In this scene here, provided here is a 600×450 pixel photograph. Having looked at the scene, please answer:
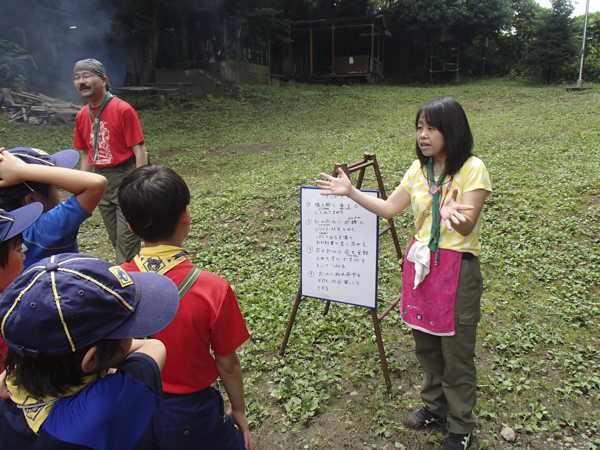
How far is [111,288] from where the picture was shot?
4.24ft

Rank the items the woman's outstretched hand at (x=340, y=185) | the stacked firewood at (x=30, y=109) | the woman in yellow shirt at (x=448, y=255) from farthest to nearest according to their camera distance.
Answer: the stacked firewood at (x=30, y=109) → the woman's outstretched hand at (x=340, y=185) → the woman in yellow shirt at (x=448, y=255)

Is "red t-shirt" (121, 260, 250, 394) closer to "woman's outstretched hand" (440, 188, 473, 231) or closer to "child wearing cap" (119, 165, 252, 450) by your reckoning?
"child wearing cap" (119, 165, 252, 450)

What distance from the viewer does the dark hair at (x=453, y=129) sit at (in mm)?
2271

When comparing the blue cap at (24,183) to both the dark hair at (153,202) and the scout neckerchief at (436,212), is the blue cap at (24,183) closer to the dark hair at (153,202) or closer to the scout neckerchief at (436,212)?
the dark hair at (153,202)

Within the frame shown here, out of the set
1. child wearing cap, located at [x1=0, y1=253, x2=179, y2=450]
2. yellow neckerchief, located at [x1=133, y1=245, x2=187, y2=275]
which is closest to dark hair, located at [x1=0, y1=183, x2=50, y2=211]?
yellow neckerchief, located at [x1=133, y1=245, x2=187, y2=275]

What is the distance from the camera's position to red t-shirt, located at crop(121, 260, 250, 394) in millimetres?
1739

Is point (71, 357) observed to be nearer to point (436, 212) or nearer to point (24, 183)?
point (24, 183)

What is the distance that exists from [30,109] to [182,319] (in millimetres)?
14934

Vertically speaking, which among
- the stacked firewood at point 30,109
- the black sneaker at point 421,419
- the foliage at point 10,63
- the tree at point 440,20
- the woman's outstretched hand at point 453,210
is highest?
the tree at point 440,20

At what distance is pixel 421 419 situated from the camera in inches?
107

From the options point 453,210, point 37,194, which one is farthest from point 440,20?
point 37,194

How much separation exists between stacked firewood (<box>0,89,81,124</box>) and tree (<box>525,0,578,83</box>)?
19.9m

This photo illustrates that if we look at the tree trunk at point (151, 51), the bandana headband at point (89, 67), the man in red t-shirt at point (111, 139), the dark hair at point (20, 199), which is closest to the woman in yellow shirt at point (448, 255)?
the dark hair at point (20, 199)

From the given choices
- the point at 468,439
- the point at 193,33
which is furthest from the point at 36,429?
the point at 193,33
